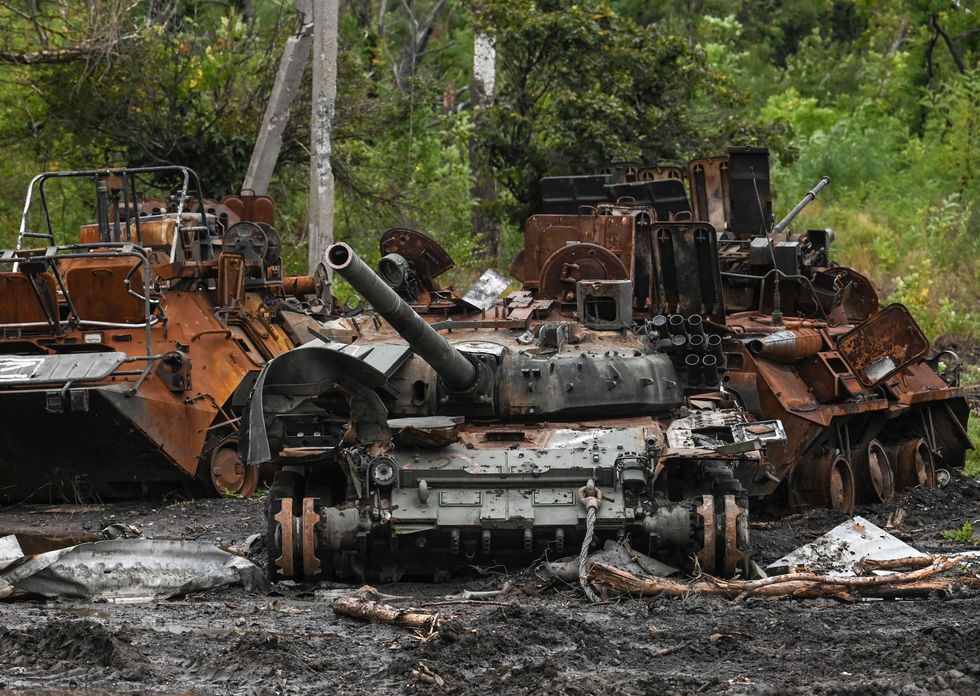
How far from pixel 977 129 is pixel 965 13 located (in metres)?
2.47

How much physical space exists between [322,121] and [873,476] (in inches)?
301

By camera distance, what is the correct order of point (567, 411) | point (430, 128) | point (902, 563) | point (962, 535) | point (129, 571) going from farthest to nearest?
point (430, 128)
point (962, 535)
point (567, 411)
point (902, 563)
point (129, 571)

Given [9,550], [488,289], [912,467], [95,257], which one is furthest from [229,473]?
[912,467]

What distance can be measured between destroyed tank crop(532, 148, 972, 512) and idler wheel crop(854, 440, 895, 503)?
1cm

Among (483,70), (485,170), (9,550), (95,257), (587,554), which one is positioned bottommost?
(9,550)

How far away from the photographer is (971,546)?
1234cm

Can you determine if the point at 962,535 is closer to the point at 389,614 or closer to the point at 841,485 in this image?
the point at 841,485

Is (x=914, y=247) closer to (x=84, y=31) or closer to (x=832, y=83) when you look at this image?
(x=832, y=83)

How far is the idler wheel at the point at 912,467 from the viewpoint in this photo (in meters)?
15.9

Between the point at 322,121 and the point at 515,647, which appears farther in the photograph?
the point at 322,121

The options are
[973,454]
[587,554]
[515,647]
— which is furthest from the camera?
[973,454]

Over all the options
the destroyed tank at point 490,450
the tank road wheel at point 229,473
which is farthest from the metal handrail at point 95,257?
the destroyed tank at point 490,450

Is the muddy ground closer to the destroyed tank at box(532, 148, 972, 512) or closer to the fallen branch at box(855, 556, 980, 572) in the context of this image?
the fallen branch at box(855, 556, 980, 572)

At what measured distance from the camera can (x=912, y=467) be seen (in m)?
15.9
